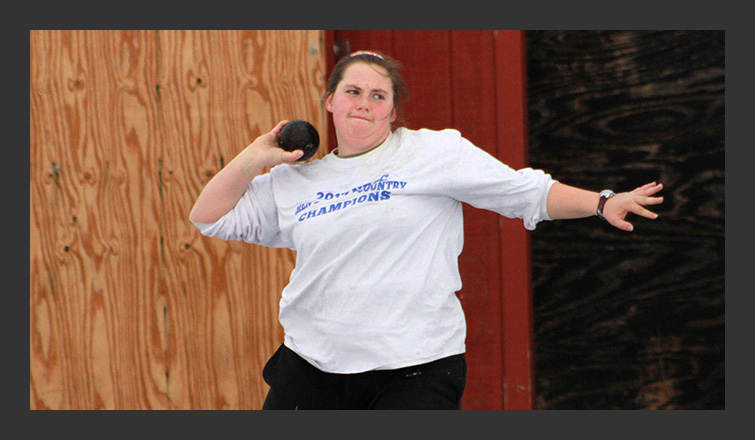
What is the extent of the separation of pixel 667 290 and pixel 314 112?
1982 millimetres

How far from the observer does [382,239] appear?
266 centimetres

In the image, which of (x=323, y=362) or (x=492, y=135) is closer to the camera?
(x=323, y=362)

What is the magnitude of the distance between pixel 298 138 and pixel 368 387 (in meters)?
0.97

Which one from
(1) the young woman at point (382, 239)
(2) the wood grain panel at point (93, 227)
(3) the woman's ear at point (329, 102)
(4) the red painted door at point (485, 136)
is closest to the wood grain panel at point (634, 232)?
(4) the red painted door at point (485, 136)

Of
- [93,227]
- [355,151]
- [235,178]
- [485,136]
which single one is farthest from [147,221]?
[485,136]

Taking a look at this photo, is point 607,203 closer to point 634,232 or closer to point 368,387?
point 368,387

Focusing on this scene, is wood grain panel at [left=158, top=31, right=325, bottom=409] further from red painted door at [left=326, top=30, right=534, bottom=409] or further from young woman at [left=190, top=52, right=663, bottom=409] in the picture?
young woman at [left=190, top=52, right=663, bottom=409]

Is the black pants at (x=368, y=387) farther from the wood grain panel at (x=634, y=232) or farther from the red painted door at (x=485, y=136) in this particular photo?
the wood grain panel at (x=634, y=232)

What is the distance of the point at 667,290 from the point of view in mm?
3926

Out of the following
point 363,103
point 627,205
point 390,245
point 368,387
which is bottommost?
point 368,387

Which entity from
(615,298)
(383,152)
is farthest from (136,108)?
(615,298)

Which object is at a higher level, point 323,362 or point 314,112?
point 314,112

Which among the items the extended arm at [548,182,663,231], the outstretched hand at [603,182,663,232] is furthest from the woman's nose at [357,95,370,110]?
the outstretched hand at [603,182,663,232]

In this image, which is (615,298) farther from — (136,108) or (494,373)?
(136,108)
